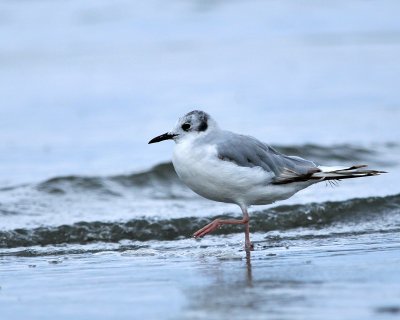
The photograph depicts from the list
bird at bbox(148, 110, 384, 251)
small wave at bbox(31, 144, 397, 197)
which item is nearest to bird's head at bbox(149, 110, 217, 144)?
bird at bbox(148, 110, 384, 251)

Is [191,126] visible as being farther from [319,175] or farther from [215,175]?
[319,175]

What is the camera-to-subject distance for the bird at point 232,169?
270 inches

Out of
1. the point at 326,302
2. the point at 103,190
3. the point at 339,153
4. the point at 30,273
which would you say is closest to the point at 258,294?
the point at 326,302

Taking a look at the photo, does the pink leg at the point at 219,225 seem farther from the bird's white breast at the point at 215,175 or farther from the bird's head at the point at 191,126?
the bird's head at the point at 191,126

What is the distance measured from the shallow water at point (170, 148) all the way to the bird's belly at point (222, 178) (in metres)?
0.41

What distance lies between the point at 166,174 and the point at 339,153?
2.24 m

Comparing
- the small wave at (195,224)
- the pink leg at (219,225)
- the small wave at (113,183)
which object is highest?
the small wave at (113,183)

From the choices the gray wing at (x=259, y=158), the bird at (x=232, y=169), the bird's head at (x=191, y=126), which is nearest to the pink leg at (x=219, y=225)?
the bird at (x=232, y=169)

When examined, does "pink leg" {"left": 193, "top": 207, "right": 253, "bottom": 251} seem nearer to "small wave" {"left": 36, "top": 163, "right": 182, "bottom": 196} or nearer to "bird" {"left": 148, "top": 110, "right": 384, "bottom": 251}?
"bird" {"left": 148, "top": 110, "right": 384, "bottom": 251}

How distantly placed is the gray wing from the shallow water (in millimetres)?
517

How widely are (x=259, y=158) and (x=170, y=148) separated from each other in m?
6.08

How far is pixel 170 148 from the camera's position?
1312 cm

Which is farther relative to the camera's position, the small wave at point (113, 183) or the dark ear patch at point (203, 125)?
the small wave at point (113, 183)

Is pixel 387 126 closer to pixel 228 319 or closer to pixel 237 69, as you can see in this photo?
pixel 237 69
